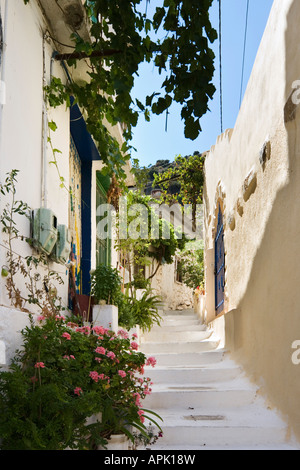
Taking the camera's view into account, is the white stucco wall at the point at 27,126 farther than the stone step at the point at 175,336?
No

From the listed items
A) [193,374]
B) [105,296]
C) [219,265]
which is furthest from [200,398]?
[219,265]

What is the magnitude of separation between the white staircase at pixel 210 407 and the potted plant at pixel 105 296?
70cm

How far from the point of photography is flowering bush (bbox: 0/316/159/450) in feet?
7.27

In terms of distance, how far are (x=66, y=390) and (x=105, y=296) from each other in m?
2.88

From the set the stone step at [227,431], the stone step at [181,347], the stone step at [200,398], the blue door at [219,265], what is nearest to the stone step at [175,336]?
the blue door at [219,265]

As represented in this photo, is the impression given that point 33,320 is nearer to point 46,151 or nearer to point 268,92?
point 46,151

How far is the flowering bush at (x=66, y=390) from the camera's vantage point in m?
2.22

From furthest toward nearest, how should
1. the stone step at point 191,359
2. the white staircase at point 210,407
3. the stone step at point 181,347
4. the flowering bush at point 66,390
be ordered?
the stone step at point 181,347 → the stone step at point 191,359 → the white staircase at point 210,407 → the flowering bush at point 66,390

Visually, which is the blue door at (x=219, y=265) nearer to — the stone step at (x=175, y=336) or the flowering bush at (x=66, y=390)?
the stone step at (x=175, y=336)

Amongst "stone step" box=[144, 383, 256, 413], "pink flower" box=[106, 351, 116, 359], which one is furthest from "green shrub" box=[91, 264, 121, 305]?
"pink flower" box=[106, 351, 116, 359]

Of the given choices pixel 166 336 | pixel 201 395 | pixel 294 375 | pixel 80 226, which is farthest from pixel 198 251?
pixel 294 375

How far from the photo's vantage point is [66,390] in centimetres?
248

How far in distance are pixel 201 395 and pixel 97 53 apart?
3155 mm

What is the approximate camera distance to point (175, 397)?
4.40m
